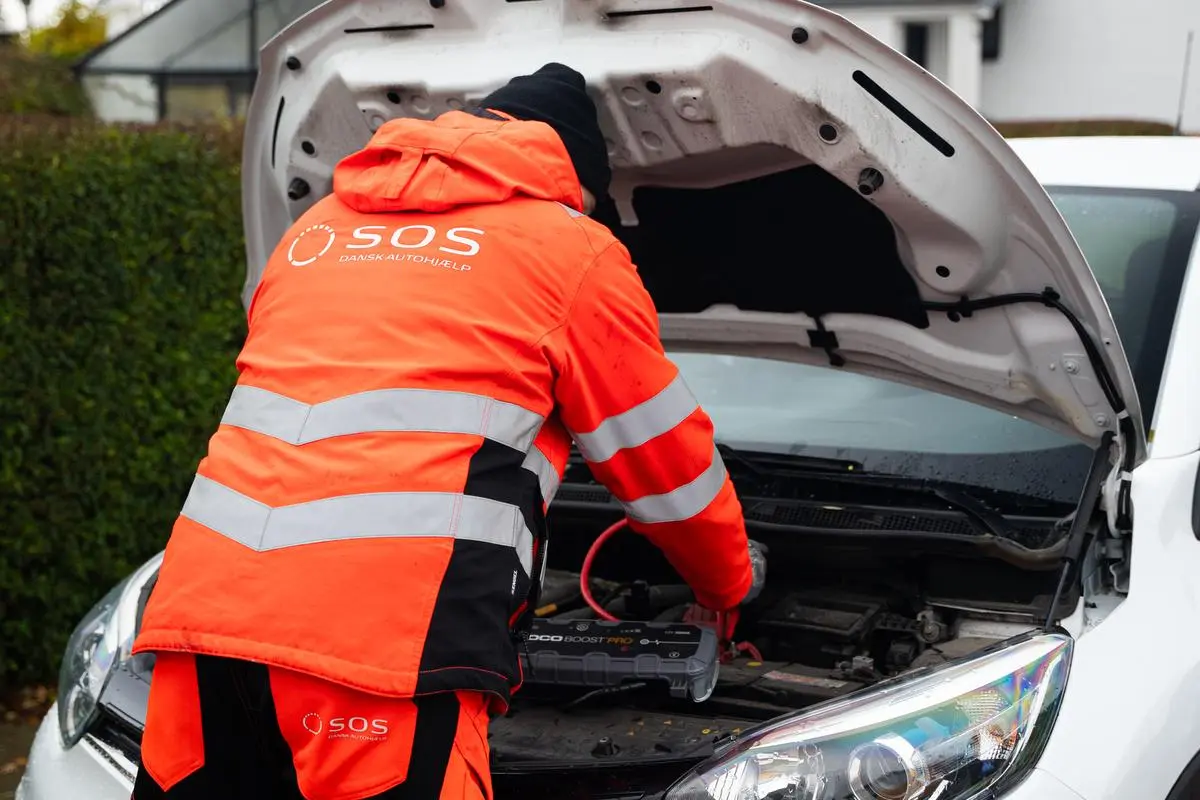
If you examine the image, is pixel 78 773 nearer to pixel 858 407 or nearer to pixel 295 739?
pixel 295 739

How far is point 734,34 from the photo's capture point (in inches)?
90.3

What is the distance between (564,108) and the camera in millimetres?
2309

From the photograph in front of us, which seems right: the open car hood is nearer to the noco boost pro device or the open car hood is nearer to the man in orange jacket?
the man in orange jacket

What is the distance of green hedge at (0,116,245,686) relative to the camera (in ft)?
15.1

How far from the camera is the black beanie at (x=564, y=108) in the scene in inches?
90.4

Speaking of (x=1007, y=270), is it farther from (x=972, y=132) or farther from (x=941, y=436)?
(x=941, y=436)

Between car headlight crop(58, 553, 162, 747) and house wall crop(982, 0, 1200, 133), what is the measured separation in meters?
16.8

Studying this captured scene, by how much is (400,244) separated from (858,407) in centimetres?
149

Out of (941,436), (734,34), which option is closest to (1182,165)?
(941,436)

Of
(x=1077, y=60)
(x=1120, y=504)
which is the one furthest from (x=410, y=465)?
(x=1077, y=60)

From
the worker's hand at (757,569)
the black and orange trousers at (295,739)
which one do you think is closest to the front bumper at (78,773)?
the black and orange trousers at (295,739)

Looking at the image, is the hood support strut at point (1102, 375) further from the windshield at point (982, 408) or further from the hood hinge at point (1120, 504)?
the windshield at point (982, 408)

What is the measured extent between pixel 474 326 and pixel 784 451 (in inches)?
52.2

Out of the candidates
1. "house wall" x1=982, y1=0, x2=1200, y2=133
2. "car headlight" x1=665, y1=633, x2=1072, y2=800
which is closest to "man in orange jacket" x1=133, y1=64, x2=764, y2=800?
"car headlight" x1=665, y1=633, x2=1072, y2=800
